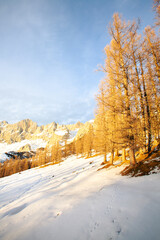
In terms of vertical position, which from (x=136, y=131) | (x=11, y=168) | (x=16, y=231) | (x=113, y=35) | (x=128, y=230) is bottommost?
(x=11, y=168)

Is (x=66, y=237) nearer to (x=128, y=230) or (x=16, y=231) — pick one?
(x=128, y=230)

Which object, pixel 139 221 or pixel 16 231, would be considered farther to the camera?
pixel 16 231

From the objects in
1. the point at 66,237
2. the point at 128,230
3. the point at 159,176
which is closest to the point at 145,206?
the point at 128,230

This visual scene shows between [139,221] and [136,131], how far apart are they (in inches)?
188

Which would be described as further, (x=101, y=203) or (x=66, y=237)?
(x=101, y=203)

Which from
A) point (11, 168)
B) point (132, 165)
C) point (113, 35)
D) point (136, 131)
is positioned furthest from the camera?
point (11, 168)

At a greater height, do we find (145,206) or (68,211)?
(145,206)

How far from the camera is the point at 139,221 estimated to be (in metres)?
2.65

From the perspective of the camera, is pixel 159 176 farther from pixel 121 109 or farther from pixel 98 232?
pixel 121 109

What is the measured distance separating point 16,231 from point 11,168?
93984 millimetres

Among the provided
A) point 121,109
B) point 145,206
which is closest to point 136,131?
point 121,109

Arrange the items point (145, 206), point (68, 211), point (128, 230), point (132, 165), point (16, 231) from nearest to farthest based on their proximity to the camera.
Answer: point (128, 230) < point (145, 206) < point (16, 231) < point (68, 211) < point (132, 165)

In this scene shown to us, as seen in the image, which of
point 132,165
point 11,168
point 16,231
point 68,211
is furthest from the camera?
point 11,168

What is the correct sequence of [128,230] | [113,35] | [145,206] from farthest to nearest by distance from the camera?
[113,35]
[145,206]
[128,230]
